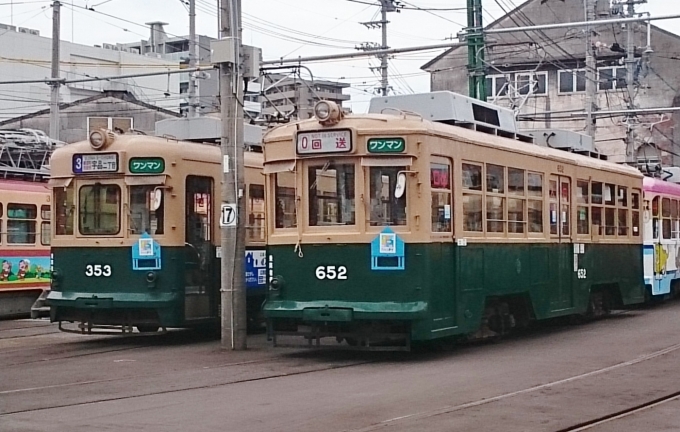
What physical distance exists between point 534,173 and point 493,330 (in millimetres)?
2439

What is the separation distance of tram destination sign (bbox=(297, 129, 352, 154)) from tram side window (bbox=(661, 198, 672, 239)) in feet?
41.6

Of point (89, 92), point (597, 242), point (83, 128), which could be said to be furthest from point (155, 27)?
point (597, 242)

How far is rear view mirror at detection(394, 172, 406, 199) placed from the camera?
13.9 m

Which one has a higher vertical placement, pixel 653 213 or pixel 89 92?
pixel 89 92

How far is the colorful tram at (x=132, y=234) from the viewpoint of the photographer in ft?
53.6

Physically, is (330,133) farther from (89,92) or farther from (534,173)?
(89,92)

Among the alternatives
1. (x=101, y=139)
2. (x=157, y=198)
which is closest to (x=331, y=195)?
(x=157, y=198)

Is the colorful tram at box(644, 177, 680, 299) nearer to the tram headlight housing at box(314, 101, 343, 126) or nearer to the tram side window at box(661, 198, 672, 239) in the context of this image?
the tram side window at box(661, 198, 672, 239)

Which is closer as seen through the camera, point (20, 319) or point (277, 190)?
point (277, 190)

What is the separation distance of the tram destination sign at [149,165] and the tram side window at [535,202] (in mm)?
5372

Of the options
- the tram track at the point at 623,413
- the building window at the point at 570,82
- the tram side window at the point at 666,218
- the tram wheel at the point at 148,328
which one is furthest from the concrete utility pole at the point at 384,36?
the tram track at the point at 623,413

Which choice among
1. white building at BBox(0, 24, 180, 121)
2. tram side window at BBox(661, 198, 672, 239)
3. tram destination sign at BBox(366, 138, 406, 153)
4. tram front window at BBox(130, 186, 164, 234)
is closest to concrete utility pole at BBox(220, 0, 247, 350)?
tram front window at BBox(130, 186, 164, 234)

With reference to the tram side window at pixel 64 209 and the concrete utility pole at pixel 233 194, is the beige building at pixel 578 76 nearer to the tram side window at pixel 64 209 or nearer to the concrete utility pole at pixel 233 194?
the concrete utility pole at pixel 233 194

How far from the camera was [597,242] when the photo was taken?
19469 millimetres
